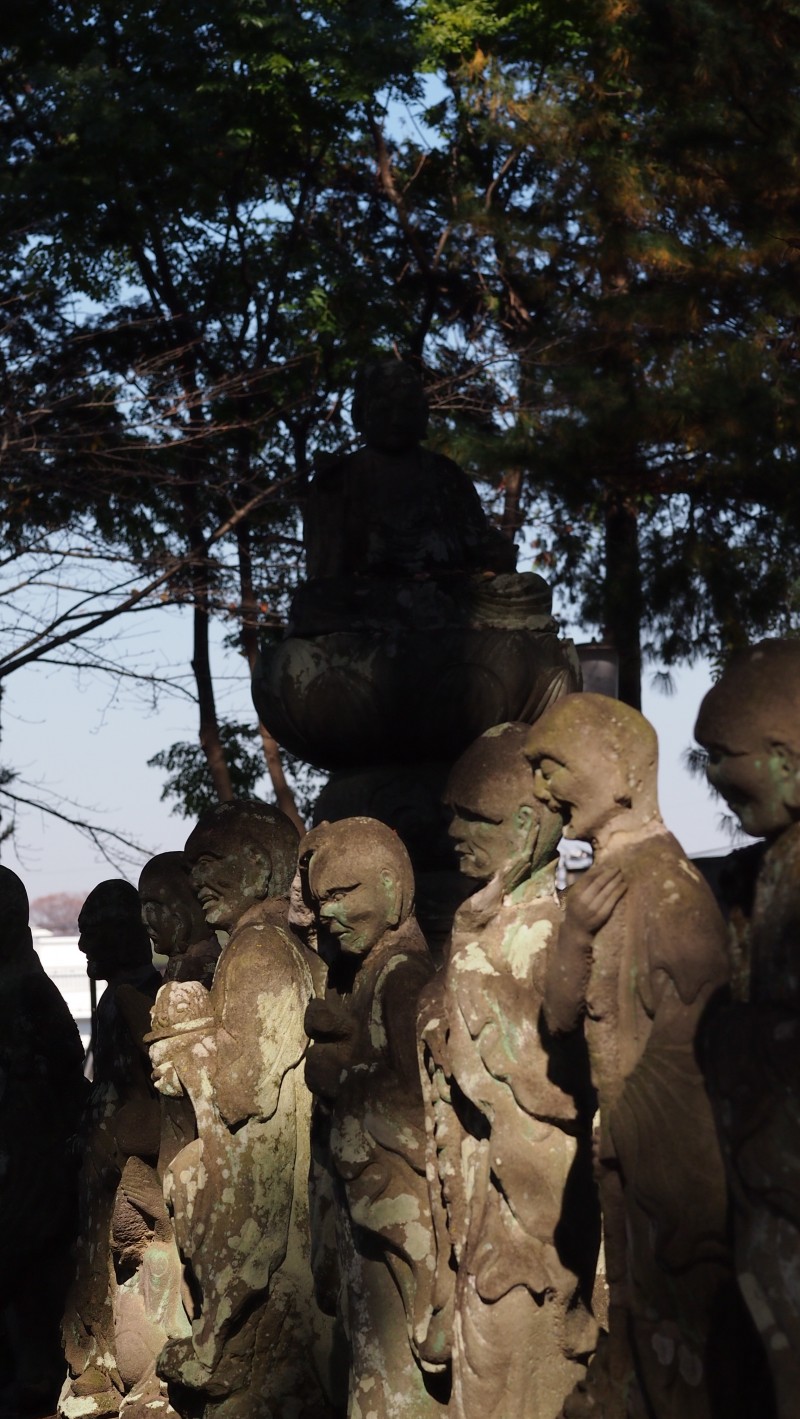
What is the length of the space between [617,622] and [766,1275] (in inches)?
388

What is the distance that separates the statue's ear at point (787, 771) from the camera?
387 centimetres

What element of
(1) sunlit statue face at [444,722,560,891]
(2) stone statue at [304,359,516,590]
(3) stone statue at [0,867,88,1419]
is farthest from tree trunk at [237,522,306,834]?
(1) sunlit statue face at [444,722,560,891]

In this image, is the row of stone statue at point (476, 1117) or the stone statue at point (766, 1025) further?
the row of stone statue at point (476, 1117)

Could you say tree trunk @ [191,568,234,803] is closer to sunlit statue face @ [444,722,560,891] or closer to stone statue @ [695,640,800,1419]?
sunlit statue face @ [444,722,560,891]

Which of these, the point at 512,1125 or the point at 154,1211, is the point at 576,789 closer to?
the point at 512,1125

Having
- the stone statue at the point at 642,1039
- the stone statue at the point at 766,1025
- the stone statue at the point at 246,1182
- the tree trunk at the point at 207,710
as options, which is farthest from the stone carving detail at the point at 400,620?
the tree trunk at the point at 207,710

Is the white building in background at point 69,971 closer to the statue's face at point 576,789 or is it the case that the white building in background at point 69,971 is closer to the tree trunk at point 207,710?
the tree trunk at point 207,710

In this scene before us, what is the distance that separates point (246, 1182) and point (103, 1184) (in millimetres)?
1278

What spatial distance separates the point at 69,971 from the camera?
28.7 metres

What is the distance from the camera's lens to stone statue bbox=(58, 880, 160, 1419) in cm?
693

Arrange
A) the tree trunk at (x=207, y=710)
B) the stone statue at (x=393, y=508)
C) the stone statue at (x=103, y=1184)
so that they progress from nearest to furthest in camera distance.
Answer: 1. the stone statue at (x=103, y=1184)
2. the stone statue at (x=393, y=508)
3. the tree trunk at (x=207, y=710)

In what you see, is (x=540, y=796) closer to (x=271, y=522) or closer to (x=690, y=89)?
(x=690, y=89)

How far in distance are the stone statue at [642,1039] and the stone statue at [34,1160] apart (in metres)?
3.70

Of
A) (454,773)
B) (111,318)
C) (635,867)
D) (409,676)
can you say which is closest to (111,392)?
(111,318)
